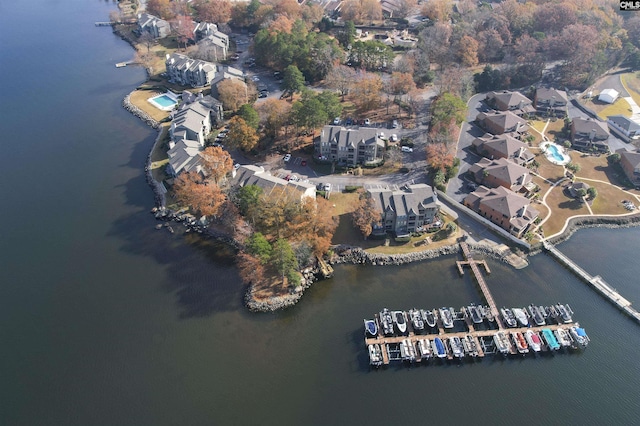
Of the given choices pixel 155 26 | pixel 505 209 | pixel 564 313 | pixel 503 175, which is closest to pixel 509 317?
pixel 564 313

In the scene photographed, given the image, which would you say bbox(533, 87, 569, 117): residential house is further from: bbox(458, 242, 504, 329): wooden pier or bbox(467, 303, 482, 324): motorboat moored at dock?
bbox(467, 303, 482, 324): motorboat moored at dock

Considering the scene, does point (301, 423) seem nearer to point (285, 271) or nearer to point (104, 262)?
point (285, 271)

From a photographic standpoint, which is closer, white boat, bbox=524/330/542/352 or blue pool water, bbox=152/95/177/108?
white boat, bbox=524/330/542/352

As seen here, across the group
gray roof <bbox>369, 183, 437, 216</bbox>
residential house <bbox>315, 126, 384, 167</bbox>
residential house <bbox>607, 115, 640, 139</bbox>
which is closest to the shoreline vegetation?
gray roof <bbox>369, 183, 437, 216</bbox>

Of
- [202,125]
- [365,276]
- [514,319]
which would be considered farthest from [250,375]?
[202,125]

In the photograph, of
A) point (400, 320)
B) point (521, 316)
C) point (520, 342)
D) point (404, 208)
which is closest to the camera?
point (520, 342)

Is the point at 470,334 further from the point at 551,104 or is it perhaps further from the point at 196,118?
the point at 551,104
